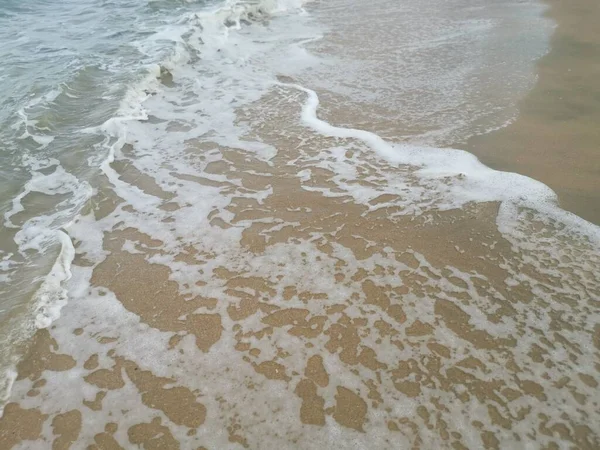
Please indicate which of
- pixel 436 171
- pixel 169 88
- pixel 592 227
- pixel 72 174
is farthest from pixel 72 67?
pixel 592 227

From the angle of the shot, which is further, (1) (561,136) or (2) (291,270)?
(1) (561,136)

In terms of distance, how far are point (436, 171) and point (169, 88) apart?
602 centimetres

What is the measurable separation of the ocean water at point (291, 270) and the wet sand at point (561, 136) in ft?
0.91

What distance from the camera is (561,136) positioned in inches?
235

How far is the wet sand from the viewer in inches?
198

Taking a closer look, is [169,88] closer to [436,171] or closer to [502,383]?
[436,171]

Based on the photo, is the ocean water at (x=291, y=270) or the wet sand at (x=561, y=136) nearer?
the ocean water at (x=291, y=270)

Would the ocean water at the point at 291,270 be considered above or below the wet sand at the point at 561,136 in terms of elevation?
below

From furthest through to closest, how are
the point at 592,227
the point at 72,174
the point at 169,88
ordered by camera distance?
the point at 169,88
the point at 72,174
the point at 592,227

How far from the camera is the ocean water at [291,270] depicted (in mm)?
3006

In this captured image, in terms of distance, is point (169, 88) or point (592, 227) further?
point (169, 88)

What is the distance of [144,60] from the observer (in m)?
10.2

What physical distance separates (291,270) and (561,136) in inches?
173

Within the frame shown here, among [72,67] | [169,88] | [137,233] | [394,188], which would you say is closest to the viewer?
[137,233]
